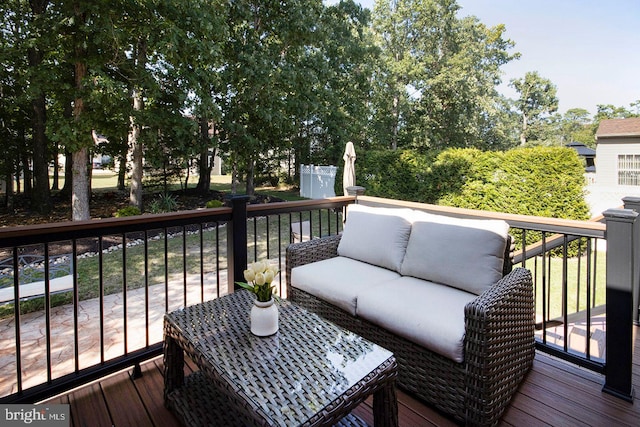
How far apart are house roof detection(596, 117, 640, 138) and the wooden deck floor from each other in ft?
43.7

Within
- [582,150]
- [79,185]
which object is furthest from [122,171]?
[582,150]

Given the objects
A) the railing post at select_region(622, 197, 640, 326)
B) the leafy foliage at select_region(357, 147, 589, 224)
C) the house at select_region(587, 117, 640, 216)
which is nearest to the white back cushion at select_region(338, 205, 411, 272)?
the railing post at select_region(622, 197, 640, 326)

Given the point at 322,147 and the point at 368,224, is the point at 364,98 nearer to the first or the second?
the point at 322,147

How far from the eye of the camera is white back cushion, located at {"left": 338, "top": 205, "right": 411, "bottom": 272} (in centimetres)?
257

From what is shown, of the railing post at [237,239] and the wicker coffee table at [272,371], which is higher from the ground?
the railing post at [237,239]

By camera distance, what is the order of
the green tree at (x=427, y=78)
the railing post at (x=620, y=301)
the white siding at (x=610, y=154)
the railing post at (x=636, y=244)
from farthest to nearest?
1. the green tree at (x=427, y=78)
2. the white siding at (x=610, y=154)
3. the railing post at (x=636, y=244)
4. the railing post at (x=620, y=301)

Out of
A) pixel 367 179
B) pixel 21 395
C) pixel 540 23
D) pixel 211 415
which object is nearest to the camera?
pixel 211 415

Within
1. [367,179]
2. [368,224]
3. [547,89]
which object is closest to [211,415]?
[368,224]

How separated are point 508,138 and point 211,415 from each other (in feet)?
74.5

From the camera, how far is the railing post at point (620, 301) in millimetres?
1785

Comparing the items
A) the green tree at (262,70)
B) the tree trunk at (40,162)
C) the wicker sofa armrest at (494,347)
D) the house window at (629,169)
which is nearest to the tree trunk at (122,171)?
the tree trunk at (40,162)

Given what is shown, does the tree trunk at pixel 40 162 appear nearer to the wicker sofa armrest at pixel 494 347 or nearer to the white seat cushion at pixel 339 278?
the white seat cushion at pixel 339 278

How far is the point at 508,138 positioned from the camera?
20.3m

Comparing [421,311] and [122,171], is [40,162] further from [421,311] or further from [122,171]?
[421,311]
